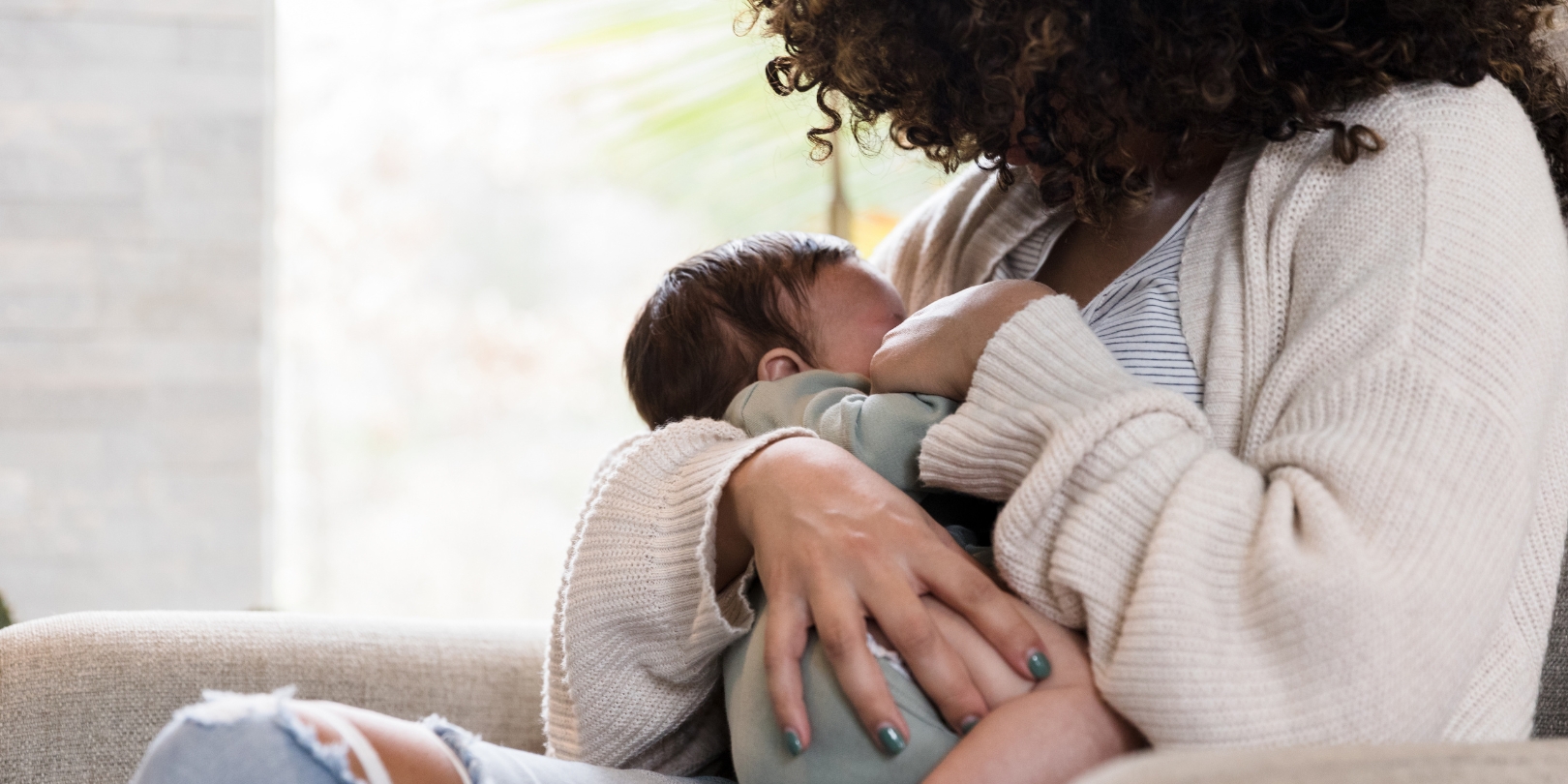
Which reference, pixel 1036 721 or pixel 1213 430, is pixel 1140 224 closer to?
pixel 1213 430

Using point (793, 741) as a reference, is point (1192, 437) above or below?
above

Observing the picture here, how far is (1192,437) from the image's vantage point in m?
0.76

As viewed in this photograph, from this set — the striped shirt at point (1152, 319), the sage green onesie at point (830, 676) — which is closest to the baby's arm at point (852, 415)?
the sage green onesie at point (830, 676)

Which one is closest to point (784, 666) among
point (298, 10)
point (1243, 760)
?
point (1243, 760)

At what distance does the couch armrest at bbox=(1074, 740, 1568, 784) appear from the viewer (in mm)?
528

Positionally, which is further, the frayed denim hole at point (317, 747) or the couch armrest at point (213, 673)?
the couch armrest at point (213, 673)

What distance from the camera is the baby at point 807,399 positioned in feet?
2.59

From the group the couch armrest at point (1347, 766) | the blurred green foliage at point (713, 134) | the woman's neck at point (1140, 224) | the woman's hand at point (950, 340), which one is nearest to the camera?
the couch armrest at point (1347, 766)

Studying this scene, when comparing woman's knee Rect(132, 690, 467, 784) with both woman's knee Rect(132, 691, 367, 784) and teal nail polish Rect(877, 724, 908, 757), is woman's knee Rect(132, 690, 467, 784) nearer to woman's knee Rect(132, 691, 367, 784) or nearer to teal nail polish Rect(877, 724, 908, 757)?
woman's knee Rect(132, 691, 367, 784)

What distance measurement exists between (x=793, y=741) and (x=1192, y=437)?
0.33 metres

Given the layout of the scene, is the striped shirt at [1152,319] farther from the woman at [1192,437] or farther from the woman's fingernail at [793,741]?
the woman's fingernail at [793,741]

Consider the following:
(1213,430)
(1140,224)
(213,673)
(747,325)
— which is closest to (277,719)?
(213,673)

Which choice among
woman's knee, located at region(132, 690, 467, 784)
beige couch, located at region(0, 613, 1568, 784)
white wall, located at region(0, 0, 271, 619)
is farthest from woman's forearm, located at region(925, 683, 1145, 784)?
white wall, located at region(0, 0, 271, 619)

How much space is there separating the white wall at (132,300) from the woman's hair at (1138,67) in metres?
1.77
